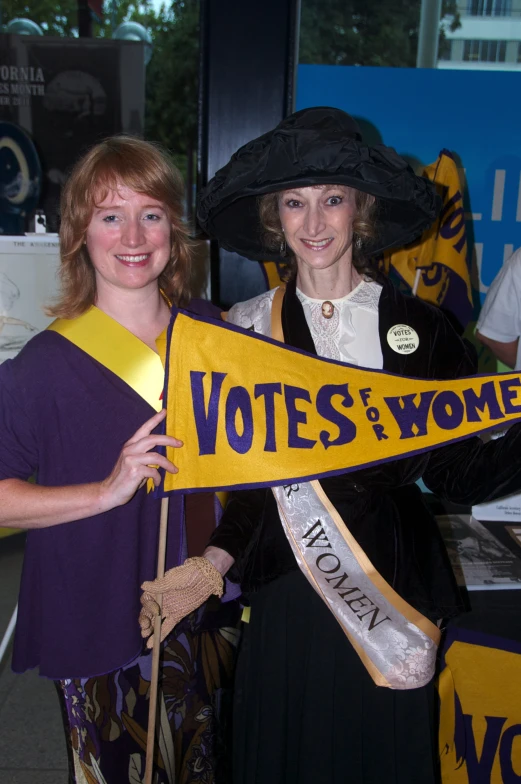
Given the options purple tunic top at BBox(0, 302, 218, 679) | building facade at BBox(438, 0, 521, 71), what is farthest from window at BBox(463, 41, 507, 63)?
purple tunic top at BBox(0, 302, 218, 679)

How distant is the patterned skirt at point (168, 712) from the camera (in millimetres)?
1439

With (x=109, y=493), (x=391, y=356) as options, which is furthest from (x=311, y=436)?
(x=109, y=493)

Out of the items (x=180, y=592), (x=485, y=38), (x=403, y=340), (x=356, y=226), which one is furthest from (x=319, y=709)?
(x=485, y=38)

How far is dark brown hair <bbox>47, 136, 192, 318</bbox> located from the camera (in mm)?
1375

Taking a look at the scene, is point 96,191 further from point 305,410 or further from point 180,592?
point 180,592

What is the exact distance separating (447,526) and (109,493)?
136 cm

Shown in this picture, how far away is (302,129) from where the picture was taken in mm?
1393

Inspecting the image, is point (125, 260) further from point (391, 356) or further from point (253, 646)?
point (253, 646)

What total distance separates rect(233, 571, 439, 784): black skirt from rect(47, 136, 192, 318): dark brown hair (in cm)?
73

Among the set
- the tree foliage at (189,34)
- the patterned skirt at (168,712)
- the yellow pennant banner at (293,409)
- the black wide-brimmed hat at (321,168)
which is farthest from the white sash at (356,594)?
the tree foliage at (189,34)

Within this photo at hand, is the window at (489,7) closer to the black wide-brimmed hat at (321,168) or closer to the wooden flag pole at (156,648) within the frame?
the black wide-brimmed hat at (321,168)

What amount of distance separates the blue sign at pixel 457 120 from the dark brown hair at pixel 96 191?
1.71 meters

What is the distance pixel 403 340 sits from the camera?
1468mm

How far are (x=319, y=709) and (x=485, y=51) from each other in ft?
9.41
